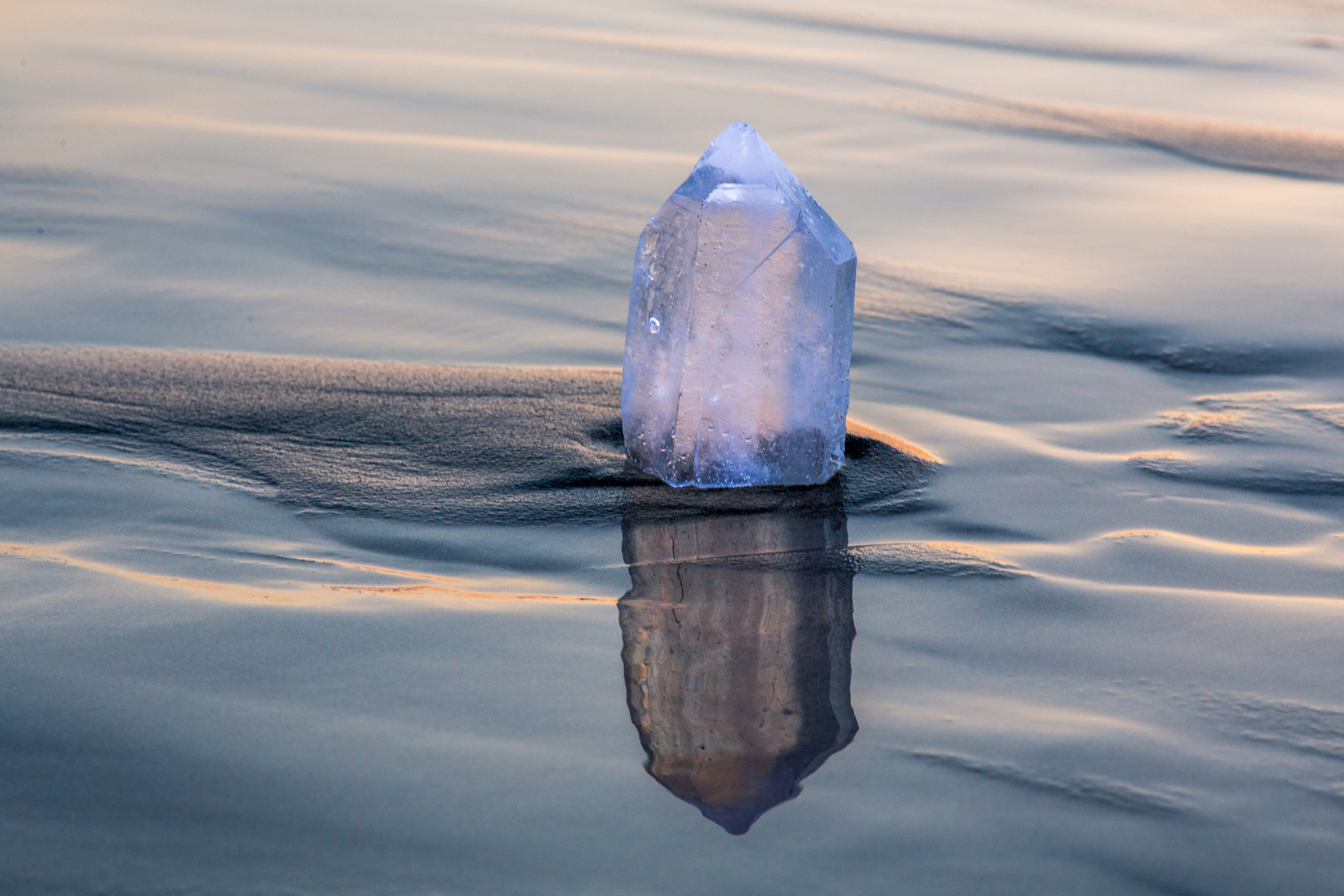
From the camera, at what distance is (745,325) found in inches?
88.1

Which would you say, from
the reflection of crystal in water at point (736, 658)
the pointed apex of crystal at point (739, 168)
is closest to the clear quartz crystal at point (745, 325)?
the pointed apex of crystal at point (739, 168)

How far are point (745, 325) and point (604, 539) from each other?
1.59 ft

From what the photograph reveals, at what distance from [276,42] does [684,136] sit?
7.33 feet

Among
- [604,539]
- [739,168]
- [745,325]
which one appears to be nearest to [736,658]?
[604,539]

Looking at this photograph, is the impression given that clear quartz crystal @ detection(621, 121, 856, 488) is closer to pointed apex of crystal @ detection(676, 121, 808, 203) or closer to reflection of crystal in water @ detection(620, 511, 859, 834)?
pointed apex of crystal @ detection(676, 121, 808, 203)

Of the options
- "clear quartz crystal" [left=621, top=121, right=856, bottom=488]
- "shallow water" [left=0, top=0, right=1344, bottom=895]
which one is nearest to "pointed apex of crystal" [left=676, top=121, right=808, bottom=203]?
"clear quartz crystal" [left=621, top=121, right=856, bottom=488]

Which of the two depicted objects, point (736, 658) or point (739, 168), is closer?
point (736, 658)

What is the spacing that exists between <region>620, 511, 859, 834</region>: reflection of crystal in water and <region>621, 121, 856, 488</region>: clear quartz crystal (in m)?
0.17

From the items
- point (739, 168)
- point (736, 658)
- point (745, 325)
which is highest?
point (739, 168)

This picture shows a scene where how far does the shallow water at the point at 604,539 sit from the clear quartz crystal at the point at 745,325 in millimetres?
101

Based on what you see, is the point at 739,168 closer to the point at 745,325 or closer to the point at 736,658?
the point at 745,325

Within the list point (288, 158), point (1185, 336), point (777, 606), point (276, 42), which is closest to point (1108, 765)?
point (777, 606)

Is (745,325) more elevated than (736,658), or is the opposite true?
(745,325)

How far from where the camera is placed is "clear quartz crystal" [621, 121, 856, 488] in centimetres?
222
